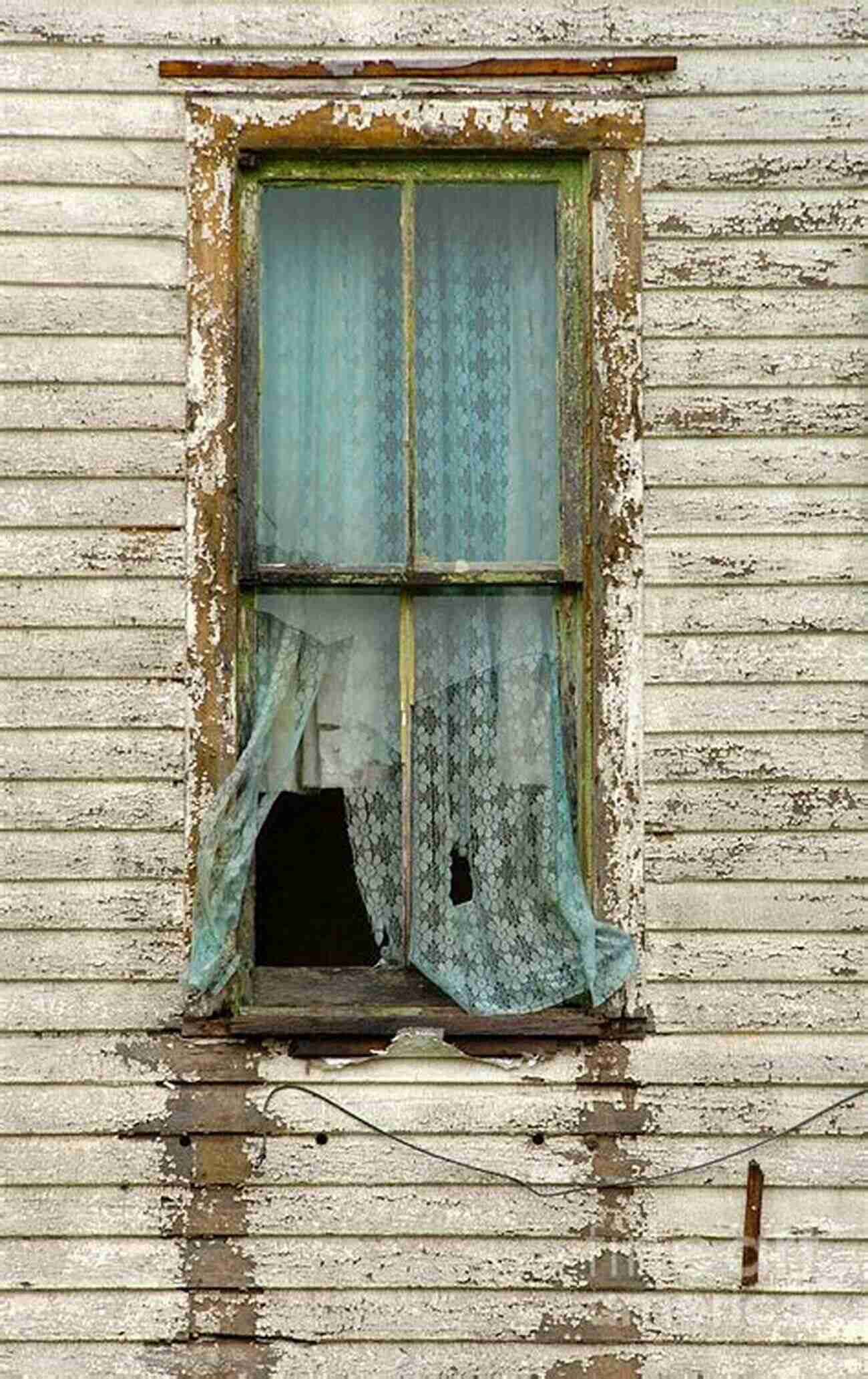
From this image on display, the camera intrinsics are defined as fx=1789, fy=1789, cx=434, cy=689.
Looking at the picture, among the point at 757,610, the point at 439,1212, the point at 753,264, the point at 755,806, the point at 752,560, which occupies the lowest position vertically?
the point at 439,1212

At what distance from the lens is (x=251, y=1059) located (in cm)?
431

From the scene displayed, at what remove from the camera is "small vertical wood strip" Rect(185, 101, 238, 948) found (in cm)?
436

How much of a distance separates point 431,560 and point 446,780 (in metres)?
0.55

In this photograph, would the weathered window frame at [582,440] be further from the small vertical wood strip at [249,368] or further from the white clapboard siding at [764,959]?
the white clapboard siding at [764,959]

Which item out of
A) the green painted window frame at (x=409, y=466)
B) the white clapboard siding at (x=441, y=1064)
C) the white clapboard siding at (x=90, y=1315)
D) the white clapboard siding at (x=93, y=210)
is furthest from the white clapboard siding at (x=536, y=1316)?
the white clapboard siding at (x=93, y=210)

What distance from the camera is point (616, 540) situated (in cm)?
438

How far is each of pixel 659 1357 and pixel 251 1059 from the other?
120 cm

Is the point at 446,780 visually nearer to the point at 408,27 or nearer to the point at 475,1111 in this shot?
→ the point at 475,1111

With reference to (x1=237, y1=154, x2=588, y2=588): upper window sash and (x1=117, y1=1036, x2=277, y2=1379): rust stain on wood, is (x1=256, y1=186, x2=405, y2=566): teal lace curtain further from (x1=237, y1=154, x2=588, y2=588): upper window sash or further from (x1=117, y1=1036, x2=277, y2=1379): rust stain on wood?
(x1=117, y1=1036, x2=277, y2=1379): rust stain on wood

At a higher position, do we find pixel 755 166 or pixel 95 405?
pixel 755 166

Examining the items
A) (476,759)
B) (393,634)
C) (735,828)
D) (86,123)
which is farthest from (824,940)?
(86,123)

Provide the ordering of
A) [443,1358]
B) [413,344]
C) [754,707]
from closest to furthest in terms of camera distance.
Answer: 1. [443,1358]
2. [754,707]
3. [413,344]

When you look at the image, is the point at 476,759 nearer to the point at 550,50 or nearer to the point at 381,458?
the point at 381,458

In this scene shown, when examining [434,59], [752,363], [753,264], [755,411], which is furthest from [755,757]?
[434,59]
